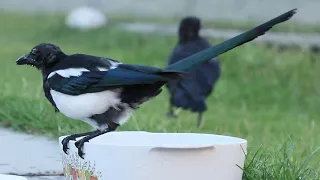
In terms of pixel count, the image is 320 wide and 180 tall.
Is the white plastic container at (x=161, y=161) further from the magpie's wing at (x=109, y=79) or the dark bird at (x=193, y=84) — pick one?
the dark bird at (x=193, y=84)

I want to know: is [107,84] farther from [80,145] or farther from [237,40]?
[237,40]

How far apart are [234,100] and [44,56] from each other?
5.23 meters

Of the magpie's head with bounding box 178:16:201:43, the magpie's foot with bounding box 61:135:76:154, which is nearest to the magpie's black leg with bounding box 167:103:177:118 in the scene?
the magpie's head with bounding box 178:16:201:43

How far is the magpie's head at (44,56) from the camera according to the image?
3371mm

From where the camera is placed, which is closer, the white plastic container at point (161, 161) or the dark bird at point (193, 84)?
the white plastic container at point (161, 161)

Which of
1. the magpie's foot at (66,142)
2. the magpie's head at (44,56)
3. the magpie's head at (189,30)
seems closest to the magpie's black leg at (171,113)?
the magpie's head at (189,30)

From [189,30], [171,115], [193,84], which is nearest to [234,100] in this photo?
[189,30]

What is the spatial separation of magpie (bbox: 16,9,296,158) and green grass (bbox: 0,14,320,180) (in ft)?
1.75

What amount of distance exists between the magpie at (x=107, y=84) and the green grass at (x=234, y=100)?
532 mm

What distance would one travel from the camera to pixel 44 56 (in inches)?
133

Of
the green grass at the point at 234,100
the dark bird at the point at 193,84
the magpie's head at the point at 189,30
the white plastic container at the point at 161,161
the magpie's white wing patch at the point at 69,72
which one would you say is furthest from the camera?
the magpie's head at the point at 189,30

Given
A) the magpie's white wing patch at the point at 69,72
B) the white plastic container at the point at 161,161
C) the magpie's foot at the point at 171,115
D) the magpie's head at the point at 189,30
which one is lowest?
the magpie's foot at the point at 171,115

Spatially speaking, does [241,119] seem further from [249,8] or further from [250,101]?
Result: [249,8]

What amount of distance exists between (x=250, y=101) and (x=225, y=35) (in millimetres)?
3347
